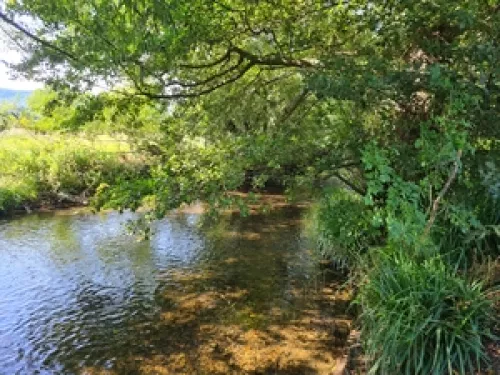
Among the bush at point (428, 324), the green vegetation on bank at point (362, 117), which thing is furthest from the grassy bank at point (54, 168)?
the bush at point (428, 324)

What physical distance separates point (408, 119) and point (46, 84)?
4.17 meters

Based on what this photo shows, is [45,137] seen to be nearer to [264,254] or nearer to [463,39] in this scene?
[264,254]

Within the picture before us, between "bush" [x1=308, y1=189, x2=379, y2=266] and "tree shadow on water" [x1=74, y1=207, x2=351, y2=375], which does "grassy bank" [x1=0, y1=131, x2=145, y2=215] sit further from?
"bush" [x1=308, y1=189, x2=379, y2=266]

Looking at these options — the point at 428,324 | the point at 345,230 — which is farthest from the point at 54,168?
the point at 428,324

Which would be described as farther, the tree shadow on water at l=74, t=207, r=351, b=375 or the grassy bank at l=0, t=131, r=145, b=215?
the grassy bank at l=0, t=131, r=145, b=215

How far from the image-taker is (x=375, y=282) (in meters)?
4.16

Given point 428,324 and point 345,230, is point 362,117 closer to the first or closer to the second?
point 345,230

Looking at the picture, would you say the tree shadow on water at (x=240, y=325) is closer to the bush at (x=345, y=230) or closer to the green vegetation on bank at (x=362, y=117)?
the bush at (x=345, y=230)

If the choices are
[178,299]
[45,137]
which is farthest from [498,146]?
[45,137]

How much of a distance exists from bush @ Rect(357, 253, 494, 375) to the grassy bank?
10.5 m

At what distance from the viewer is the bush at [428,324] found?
11.1ft

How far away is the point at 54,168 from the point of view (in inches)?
591

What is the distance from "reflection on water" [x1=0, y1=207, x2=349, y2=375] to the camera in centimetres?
516

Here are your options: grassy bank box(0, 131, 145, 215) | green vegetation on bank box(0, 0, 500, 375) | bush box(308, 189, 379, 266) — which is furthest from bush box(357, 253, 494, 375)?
grassy bank box(0, 131, 145, 215)
